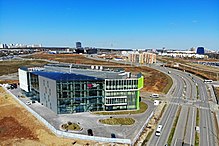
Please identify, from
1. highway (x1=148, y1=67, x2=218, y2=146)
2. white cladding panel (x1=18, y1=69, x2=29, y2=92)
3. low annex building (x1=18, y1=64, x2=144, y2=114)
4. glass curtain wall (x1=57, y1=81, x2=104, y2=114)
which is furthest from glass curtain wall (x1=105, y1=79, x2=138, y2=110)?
white cladding panel (x1=18, y1=69, x2=29, y2=92)

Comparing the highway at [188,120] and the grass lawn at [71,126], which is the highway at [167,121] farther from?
the grass lawn at [71,126]

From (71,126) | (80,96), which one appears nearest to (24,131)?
(71,126)

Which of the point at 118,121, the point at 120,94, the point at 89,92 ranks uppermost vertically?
the point at 89,92

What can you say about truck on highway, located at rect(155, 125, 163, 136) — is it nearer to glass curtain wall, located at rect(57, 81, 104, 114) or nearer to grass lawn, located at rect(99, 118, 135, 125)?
grass lawn, located at rect(99, 118, 135, 125)

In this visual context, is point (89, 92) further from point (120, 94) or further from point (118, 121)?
point (118, 121)

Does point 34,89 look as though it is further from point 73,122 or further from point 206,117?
point 206,117

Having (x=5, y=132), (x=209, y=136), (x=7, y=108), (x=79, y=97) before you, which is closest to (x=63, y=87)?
(x=79, y=97)
